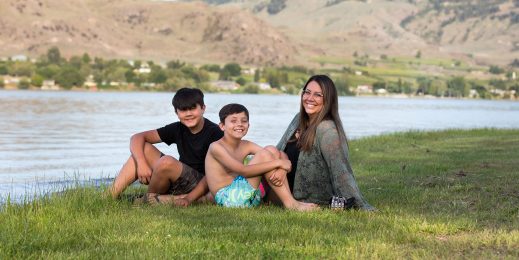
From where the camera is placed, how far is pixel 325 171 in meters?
9.12

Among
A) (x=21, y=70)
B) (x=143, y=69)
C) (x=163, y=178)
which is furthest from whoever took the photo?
(x=143, y=69)

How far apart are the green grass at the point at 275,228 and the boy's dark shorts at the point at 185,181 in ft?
1.63

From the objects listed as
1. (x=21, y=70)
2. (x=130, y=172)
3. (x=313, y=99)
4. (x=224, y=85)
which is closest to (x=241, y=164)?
(x=313, y=99)

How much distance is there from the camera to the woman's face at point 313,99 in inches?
352

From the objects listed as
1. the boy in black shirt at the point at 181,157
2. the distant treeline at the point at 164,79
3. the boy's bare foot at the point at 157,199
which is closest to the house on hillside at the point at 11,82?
the distant treeline at the point at 164,79

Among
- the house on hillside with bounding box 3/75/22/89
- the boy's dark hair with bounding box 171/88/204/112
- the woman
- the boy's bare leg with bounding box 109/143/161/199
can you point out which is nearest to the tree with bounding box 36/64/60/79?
the house on hillside with bounding box 3/75/22/89

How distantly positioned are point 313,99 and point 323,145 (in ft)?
1.89

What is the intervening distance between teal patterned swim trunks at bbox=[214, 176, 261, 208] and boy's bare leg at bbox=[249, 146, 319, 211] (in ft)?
1.01

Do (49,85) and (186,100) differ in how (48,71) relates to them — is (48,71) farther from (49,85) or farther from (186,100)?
(186,100)

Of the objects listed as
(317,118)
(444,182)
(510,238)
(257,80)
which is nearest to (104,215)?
(317,118)

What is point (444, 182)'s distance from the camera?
39.9ft

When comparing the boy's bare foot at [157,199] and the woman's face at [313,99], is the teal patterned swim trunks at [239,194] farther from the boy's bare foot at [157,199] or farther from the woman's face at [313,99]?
the woman's face at [313,99]

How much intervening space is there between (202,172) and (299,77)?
594ft

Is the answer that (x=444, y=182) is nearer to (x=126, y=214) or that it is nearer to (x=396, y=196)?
(x=396, y=196)
